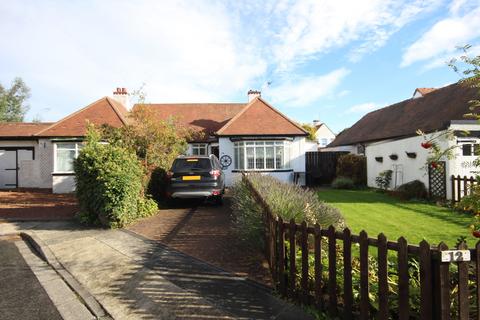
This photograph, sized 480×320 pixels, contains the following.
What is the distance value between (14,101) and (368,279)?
190 ft

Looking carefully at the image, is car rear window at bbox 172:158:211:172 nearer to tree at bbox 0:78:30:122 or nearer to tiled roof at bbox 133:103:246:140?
tiled roof at bbox 133:103:246:140

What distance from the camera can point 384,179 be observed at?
16328 mm

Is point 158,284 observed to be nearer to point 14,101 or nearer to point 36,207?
point 36,207

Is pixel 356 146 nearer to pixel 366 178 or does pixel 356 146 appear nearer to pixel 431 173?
pixel 366 178

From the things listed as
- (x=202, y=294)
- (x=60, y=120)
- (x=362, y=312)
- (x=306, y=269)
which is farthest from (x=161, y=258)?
(x=60, y=120)

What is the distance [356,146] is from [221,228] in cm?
1745

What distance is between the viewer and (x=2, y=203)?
13.4 m

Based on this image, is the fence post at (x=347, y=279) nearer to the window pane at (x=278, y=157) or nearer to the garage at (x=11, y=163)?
the window pane at (x=278, y=157)

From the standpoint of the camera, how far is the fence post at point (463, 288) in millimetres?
2781

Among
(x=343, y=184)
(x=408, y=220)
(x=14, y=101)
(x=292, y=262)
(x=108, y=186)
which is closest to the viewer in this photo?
(x=292, y=262)

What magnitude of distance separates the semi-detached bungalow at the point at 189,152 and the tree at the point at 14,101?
31.9 meters

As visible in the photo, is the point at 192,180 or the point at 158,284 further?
the point at 192,180

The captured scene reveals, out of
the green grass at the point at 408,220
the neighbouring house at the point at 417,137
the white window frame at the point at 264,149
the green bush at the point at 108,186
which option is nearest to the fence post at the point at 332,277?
the green grass at the point at 408,220

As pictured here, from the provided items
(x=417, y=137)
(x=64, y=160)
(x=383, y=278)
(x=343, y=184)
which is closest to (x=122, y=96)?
(x=64, y=160)
